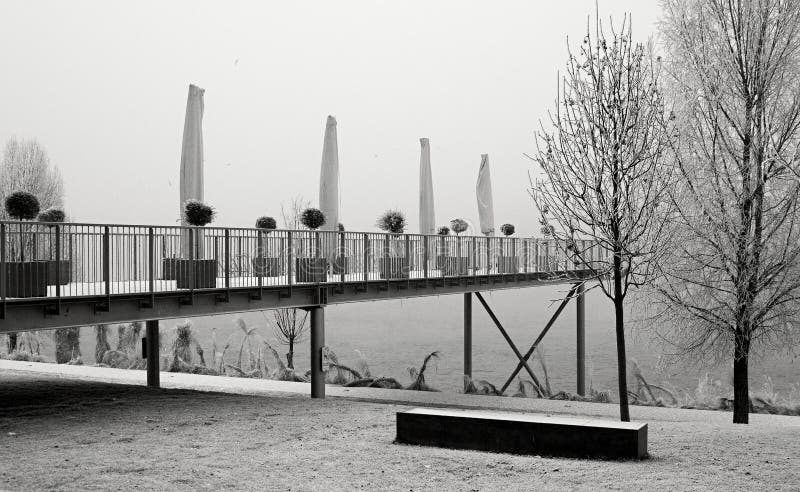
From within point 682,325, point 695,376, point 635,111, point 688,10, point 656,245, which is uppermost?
point 688,10

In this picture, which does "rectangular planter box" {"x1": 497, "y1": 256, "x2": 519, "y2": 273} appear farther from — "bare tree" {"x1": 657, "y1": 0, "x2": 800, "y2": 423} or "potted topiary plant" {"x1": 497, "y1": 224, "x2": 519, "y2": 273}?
"bare tree" {"x1": 657, "y1": 0, "x2": 800, "y2": 423}

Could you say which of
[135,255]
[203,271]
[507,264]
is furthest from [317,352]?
[507,264]

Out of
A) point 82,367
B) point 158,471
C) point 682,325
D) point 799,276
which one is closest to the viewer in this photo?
point 158,471

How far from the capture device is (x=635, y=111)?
13312 mm

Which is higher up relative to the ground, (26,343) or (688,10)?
(688,10)

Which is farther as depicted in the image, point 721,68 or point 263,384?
point 263,384

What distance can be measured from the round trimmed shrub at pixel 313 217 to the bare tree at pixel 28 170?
2221cm

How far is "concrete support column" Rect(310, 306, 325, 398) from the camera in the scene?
1886 cm

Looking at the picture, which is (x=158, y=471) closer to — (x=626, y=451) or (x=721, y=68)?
(x=626, y=451)

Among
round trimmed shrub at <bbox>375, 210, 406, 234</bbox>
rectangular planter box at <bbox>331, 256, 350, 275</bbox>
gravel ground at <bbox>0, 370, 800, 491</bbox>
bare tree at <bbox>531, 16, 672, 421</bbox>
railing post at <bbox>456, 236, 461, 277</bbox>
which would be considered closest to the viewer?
gravel ground at <bbox>0, 370, 800, 491</bbox>

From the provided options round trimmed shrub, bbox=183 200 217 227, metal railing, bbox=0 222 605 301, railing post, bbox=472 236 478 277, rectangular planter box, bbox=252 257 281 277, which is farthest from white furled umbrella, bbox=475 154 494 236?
round trimmed shrub, bbox=183 200 217 227

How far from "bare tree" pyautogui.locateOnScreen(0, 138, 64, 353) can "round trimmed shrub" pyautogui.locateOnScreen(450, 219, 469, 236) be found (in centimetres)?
1853

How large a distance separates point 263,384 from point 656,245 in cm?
1216

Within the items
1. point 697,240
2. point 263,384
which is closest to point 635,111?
point 697,240
